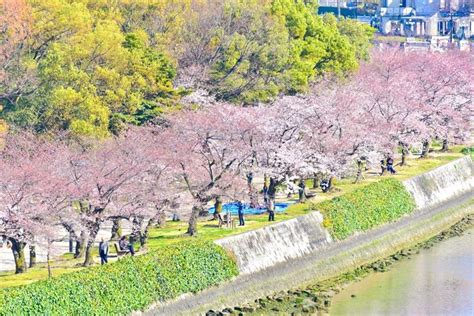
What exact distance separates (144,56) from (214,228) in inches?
347

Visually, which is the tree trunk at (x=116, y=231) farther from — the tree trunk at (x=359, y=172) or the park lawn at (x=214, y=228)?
the tree trunk at (x=359, y=172)

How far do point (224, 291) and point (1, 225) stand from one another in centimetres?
654

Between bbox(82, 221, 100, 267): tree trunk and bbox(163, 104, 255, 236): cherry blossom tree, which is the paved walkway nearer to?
bbox(82, 221, 100, 267): tree trunk

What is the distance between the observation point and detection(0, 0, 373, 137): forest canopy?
39.5 m

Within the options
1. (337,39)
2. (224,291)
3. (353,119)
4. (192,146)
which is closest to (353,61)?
(337,39)

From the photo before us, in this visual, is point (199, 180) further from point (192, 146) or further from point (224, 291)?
point (224, 291)

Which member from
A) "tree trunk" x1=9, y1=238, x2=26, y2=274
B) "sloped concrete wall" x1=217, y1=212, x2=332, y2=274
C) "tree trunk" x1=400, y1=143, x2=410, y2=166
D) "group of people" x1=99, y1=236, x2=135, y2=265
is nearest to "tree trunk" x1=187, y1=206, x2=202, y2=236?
"sloped concrete wall" x1=217, y1=212, x2=332, y2=274

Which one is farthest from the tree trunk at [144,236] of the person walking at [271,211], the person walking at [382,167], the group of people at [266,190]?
the person walking at [382,167]

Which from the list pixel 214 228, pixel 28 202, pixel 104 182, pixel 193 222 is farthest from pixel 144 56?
pixel 28 202

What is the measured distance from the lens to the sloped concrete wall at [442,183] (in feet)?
159

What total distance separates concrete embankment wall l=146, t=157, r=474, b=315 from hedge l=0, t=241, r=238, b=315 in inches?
14.8

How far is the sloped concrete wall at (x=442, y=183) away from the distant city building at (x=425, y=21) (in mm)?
60207

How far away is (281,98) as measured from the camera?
157 feet

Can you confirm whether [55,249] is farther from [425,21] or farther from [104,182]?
[425,21]
